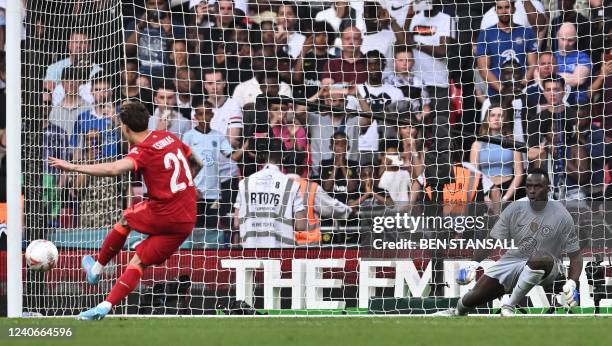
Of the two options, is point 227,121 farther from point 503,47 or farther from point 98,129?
point 503,47

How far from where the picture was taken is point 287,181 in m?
13.6

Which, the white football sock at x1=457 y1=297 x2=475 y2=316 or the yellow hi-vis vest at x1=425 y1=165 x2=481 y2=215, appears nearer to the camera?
the white football sock at x1=457 y1=297 x2=475 y2=316

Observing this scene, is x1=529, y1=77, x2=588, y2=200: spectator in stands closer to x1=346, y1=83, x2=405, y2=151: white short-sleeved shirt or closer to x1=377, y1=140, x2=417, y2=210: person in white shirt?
x1=377, y1=140, x2=417, y2=210: person in white shirt

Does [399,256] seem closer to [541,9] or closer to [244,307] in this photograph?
[244,307]

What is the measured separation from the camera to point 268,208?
42.8 ft

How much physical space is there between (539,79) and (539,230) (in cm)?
339

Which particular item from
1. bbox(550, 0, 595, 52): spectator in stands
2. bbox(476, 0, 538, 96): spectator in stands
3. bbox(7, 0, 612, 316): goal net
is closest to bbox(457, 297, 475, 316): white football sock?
bbox(7, 0, 612, 316): goal net

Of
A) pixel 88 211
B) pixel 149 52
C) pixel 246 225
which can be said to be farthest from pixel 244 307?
pixel 149 52

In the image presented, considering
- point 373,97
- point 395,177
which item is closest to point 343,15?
point 373,97

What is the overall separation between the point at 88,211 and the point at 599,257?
5371 mm

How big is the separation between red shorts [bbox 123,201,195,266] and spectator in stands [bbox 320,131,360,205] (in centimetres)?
508

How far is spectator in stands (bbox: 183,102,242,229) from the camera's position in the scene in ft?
45.0

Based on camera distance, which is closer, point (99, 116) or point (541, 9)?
point (99, 116)

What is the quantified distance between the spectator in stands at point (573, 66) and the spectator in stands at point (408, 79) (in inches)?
65.5
